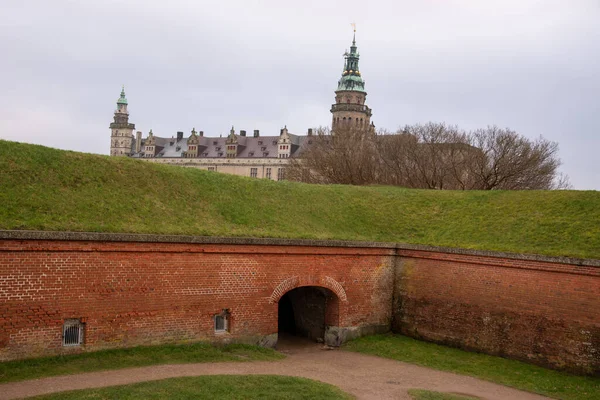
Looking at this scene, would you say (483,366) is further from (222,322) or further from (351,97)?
(351,97)

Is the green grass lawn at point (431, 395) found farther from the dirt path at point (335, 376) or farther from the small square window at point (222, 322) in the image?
the small square window at point (222, 322)

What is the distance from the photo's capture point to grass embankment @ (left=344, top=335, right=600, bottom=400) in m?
14.2

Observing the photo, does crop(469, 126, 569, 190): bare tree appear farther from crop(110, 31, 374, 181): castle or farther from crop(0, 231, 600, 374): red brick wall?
crop(110, 31, 374, 181): castle

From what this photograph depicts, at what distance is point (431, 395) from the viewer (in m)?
13.2

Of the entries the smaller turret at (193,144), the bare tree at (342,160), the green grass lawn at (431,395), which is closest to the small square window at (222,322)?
the green grass lawn at (431,395)

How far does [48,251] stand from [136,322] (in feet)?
8.92

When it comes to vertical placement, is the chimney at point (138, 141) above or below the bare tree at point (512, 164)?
above

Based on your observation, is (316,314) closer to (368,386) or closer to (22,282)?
(368,386)

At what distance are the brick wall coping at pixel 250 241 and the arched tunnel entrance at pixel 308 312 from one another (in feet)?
6.10

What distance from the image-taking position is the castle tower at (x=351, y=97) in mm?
95812

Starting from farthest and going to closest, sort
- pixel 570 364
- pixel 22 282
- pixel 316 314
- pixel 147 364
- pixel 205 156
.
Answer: pixel 205 156 → pixel 316 314 → pixel 570 364 → pixel 147 364 → pixel 22 282

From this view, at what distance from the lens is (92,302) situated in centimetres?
1361

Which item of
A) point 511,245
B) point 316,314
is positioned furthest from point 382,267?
point 511,245

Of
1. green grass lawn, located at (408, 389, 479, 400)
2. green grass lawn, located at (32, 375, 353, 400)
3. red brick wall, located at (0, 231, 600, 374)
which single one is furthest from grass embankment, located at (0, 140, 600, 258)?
green grass lawn, located at (408, 389, 479, 400)
